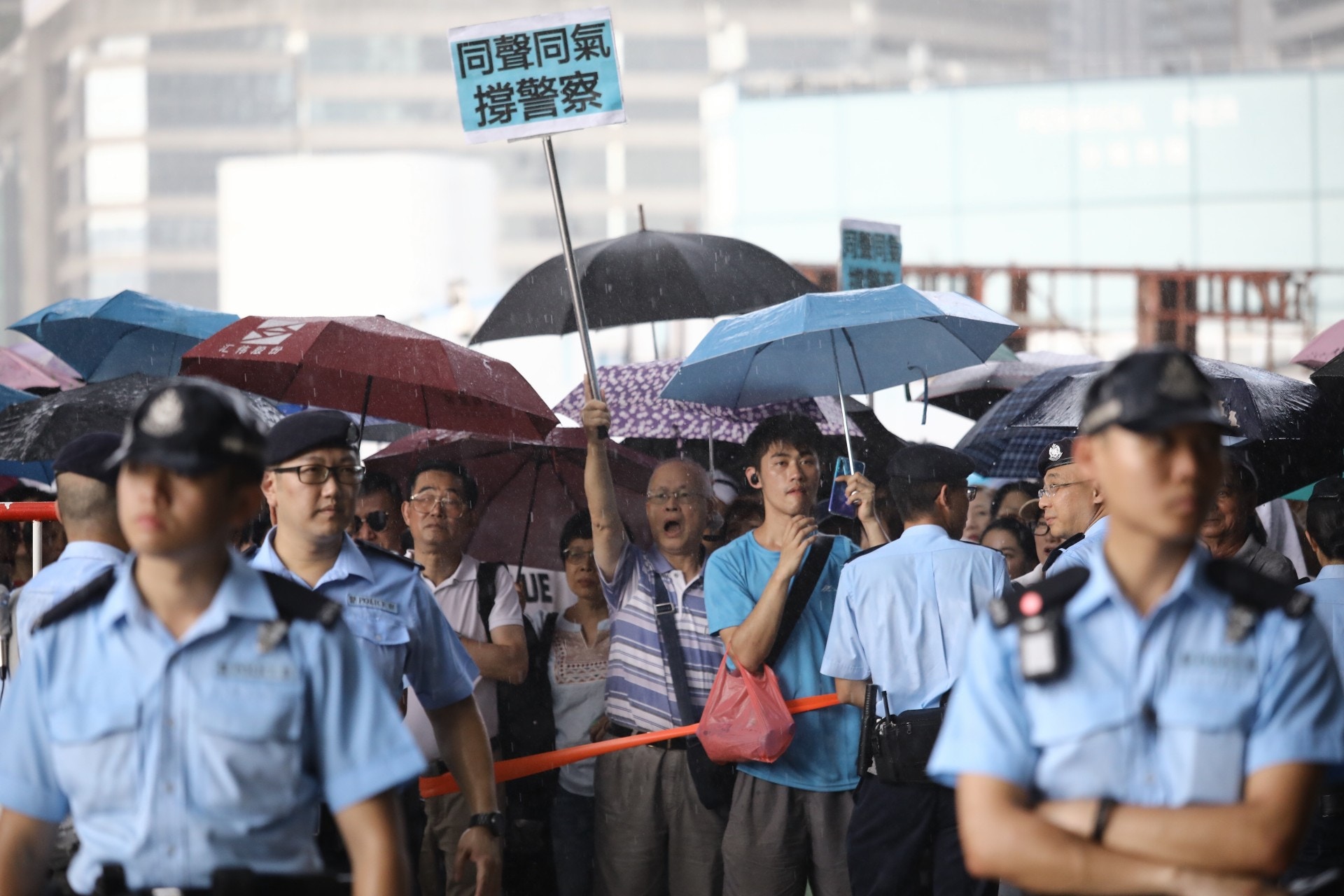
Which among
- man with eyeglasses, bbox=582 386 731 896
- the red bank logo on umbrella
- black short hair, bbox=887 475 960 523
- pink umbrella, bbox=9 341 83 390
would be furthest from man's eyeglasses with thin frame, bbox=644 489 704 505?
pink umbrella, bbox=9 341 83 390

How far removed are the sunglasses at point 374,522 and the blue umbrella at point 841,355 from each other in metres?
1.33

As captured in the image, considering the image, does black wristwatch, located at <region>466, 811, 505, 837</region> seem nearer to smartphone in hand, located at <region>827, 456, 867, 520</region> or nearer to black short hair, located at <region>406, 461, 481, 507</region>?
black short hair, located at <region>406, 461, 481, 507</region>

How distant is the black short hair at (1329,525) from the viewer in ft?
14.5

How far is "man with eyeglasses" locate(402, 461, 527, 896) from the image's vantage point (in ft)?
18.6

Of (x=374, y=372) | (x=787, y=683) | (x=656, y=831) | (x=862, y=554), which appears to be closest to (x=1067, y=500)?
(x=862, y=554)

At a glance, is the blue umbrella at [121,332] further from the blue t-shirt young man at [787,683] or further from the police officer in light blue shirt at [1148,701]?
the police officer in light blue shirt at [1148,701]

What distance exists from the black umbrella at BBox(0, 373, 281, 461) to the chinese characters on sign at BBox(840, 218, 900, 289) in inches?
126

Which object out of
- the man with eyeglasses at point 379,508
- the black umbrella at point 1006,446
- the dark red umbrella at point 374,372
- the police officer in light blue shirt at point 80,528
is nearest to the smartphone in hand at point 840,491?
the dark red umbrella at point 374,372

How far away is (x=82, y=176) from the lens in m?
114

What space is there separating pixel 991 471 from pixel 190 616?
605cm

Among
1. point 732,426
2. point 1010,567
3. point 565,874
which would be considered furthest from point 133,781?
point 1010,567

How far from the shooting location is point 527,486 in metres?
7.16

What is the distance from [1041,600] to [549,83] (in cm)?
398

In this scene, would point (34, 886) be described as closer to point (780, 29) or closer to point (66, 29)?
point (780, 29)
